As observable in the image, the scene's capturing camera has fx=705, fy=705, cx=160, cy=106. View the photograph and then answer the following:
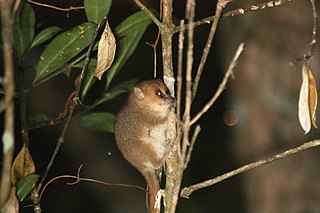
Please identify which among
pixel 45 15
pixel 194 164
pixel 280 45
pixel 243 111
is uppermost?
pixel 45 15

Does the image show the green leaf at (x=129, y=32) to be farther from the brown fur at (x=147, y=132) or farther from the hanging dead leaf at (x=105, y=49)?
the hanging dead leaf at (x=105, y=49)

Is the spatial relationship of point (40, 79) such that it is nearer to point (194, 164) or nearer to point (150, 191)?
point (150, 191)

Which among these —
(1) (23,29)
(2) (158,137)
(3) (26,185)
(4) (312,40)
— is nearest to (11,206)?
(3) (26,185)

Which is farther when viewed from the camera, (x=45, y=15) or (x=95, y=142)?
(x=95, y=142)

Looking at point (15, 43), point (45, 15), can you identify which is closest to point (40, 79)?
point (15, 43)

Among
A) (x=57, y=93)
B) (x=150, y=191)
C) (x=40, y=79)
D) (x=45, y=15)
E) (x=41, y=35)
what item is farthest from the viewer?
(x=57, y=93)

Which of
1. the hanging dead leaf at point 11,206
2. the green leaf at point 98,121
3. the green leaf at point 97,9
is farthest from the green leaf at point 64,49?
the hanging dead leaf at point 11,206

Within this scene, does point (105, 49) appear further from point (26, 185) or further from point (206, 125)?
point (206, 125)
